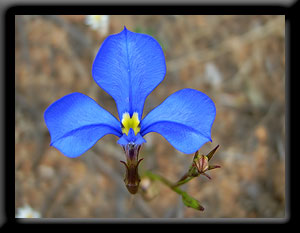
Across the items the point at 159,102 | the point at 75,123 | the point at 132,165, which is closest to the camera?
the point at 75,123

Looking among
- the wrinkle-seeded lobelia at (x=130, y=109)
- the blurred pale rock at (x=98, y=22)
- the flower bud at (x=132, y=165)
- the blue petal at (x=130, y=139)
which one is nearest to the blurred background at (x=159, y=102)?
the blurred pale rock at (x=98, y=22)

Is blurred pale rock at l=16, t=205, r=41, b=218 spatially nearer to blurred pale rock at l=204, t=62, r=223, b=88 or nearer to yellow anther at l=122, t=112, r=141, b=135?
yellow anther at l=122, t=112, r=141, b=135

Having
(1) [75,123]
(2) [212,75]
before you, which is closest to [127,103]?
(1) [75,123]

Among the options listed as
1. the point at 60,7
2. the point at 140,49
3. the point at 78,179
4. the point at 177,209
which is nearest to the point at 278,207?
the point at 177,209

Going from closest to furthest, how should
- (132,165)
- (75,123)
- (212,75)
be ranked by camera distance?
1. (75,123)
2. (132,165)
3. (212,75)

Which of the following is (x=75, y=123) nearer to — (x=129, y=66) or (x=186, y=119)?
(x=129, y=66)

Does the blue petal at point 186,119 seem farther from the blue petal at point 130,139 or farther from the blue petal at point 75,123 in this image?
the blue petal at point 75,123

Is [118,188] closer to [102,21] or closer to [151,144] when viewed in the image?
[151,144]

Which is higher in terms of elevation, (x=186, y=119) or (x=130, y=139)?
(x=186, y=119)
